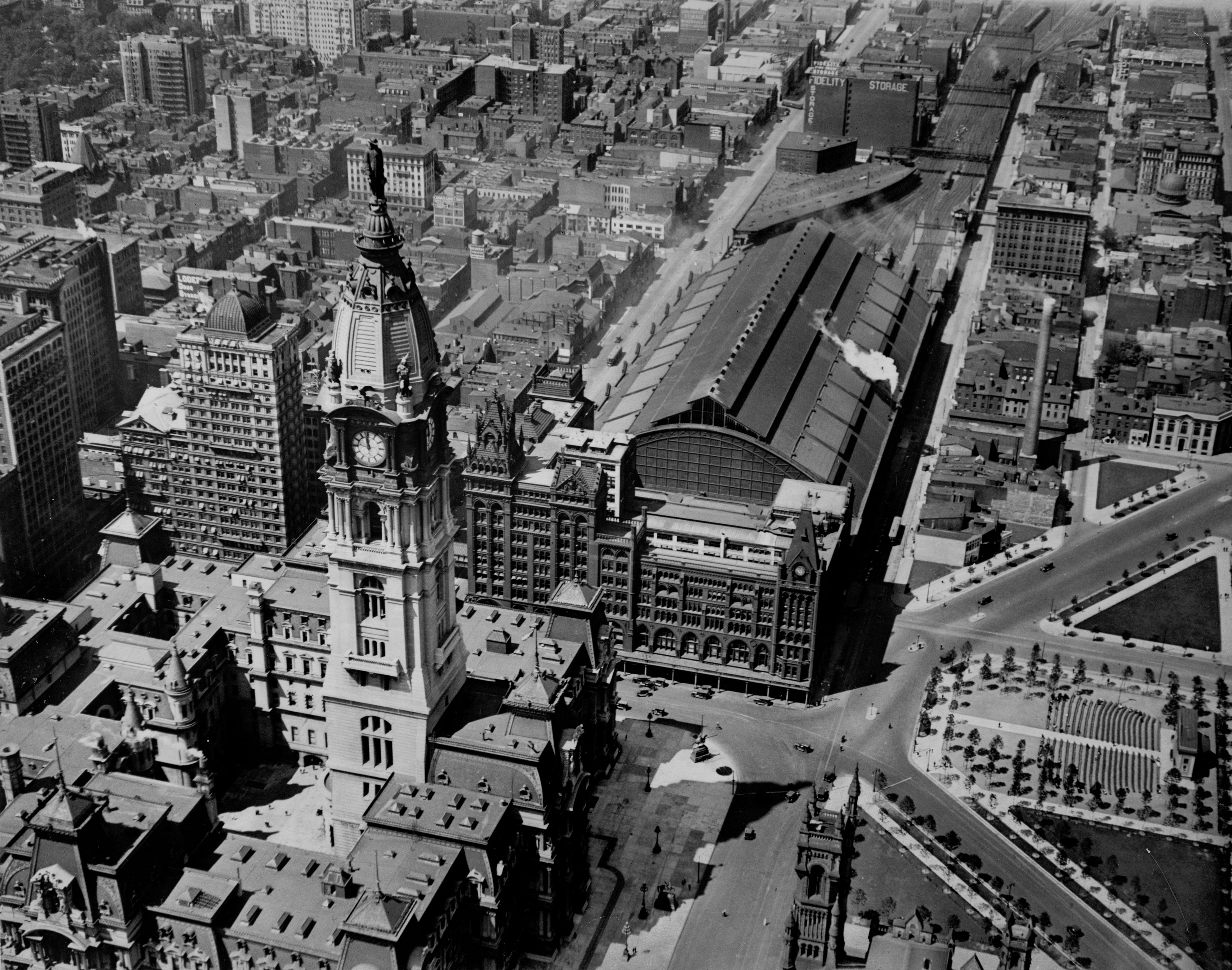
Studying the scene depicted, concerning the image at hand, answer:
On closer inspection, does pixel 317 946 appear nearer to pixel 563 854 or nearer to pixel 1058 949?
pixel 563 854

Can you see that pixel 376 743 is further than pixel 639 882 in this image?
No

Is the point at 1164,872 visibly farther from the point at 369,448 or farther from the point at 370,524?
the point at 369,448

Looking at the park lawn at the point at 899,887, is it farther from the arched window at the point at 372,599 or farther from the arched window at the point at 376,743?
the arched window at the point at 372,599

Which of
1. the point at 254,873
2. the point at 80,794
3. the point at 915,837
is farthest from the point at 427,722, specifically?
the point at 915,837

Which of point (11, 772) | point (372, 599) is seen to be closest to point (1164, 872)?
point (372, 599)

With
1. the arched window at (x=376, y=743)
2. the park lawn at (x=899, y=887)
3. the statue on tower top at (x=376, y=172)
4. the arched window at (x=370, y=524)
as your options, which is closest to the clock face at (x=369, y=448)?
the arched window at (x=370, y=524)

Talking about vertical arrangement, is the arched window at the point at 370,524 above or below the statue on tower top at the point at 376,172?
below

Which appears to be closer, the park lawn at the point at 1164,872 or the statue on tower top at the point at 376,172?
the statue on tower top at the point at 376,172
